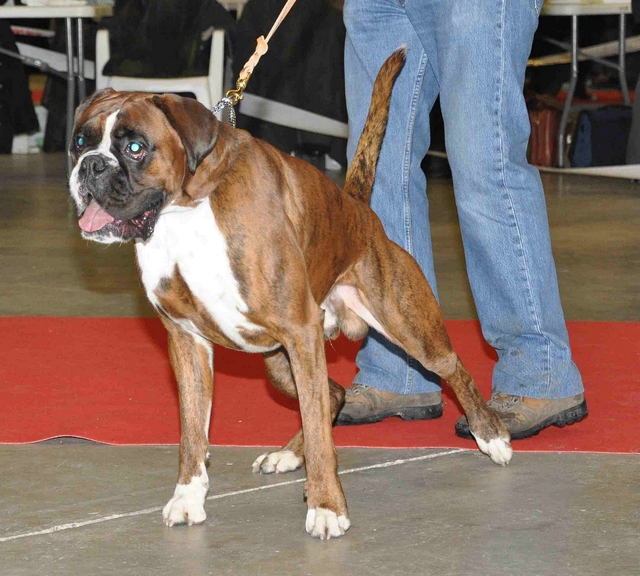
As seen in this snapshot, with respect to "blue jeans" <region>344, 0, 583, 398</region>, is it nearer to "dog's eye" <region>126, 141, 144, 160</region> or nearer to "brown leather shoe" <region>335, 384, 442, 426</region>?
"brown leather shoe" <region>335, 384, 442, 426</region>

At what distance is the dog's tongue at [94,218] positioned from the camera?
108 inches

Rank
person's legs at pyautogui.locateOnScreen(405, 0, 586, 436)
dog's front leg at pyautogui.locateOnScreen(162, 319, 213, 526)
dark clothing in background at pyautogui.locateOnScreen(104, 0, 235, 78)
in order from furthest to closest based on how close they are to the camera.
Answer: dark clothing in background at pyautogui.locateOnScreen(104, 0, 235, 78) < person's legs at pyautogui.locateOnScreen(405, 0, 586, 436) < dog's front leg at pyautogui.locateOnScreen(162, 319, 213, 526)

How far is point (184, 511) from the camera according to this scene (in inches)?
112

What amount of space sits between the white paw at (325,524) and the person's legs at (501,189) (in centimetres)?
113

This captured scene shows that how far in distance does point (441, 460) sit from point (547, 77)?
10.6 metres

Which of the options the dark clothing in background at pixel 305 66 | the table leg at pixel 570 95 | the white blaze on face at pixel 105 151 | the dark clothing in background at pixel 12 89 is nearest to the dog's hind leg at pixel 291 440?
the white blaze on face at pixel 105 151

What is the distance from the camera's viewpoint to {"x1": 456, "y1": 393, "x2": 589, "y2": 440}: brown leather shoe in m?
3.60

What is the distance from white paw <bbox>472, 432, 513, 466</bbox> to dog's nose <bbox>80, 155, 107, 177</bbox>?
4.87ft

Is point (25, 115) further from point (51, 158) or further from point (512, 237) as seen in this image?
point (512, 237)

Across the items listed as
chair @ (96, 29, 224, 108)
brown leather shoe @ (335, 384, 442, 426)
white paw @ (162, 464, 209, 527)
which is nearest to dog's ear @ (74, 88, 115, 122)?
white paw @ (162, 464, 209, 527)

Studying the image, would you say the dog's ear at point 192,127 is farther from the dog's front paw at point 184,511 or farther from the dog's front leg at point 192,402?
the dog's front paw at point 184,511

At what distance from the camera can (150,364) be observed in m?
4.50

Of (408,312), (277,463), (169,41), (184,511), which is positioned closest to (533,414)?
(408,312)

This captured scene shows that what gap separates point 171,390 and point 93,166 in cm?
161
